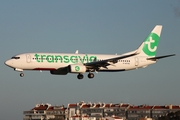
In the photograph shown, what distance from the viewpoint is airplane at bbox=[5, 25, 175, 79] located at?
309 feet

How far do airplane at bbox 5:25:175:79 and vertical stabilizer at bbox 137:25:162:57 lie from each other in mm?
179

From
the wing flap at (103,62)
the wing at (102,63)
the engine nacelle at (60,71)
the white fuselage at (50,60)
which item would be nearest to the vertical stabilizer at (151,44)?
the white fuselage at (50,60)

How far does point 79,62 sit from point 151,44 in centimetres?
1756

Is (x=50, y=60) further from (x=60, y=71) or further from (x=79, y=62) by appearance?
(x=79, y=62)

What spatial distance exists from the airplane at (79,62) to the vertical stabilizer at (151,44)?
18cm

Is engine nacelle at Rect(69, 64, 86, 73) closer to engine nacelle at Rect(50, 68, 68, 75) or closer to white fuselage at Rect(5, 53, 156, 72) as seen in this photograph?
white fuselage at Rect(5, 53, 156, 72)

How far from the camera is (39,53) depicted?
95.8 m

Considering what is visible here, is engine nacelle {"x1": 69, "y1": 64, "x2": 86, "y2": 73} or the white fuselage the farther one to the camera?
engine nacelle {"x1": 69, "y1": 64, "x2": 86, "y2": 73}

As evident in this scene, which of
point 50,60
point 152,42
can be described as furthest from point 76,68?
point 152,42

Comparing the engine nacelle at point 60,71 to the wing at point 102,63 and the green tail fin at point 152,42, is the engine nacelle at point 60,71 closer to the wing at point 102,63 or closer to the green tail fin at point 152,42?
the wing at point 102,63

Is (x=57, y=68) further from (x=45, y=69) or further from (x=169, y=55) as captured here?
(x=169, y=55)

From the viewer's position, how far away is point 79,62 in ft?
323

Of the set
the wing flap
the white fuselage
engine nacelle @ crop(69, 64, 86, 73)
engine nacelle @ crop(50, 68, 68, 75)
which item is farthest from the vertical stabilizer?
engine nacelle @ crop(50, 68, 68, 75)

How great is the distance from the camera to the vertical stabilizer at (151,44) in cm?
10819
